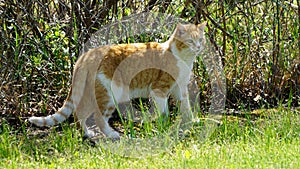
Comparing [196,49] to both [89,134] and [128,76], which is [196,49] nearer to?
[128,76]

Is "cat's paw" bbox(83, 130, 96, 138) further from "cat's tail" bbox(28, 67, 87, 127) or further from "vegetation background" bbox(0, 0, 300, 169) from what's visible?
"cat's tail" bbox(28, 67, 87, 127)

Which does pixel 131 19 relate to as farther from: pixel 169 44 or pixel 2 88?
pixel 2 88

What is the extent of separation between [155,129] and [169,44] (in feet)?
2.81

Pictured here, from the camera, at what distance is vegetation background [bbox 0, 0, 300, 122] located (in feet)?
18.5

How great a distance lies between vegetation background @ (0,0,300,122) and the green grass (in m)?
0.53

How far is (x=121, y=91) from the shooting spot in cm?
536

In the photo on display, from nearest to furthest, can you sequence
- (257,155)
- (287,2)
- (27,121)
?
(257,155), (27,121), (287,2)

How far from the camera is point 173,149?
15.5 feet

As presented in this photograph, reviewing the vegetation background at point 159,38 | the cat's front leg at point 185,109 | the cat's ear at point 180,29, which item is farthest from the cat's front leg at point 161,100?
the cat's ear at point 180,29

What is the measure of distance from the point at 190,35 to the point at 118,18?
2.76 ft

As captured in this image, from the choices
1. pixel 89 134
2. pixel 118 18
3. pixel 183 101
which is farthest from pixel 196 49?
pixel 89 134

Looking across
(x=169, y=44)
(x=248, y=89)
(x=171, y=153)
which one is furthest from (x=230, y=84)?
(x=171, y=153)

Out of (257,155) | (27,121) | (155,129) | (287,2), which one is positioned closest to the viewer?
(257,155)

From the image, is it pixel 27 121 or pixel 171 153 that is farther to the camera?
pixel 27 121
